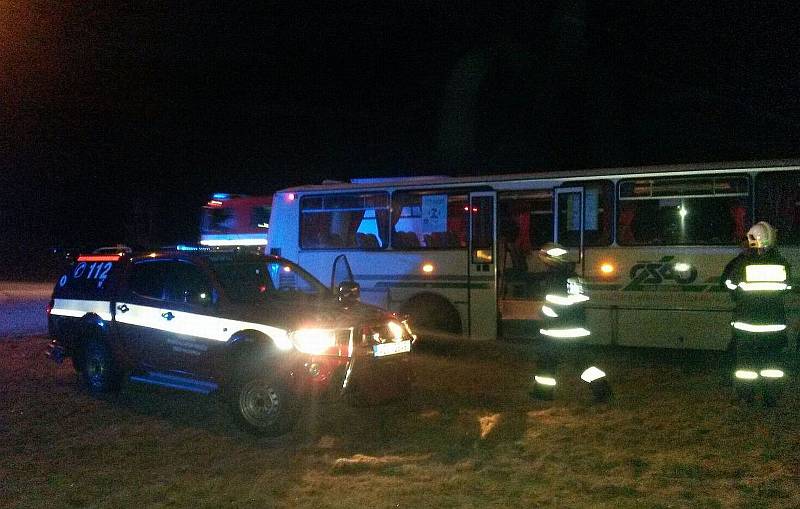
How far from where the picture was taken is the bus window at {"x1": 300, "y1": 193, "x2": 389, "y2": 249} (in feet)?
45.9

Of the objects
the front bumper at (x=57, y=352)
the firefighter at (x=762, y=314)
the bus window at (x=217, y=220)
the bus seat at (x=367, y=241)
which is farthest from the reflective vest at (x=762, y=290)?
the bus window at (x=217, y=220)

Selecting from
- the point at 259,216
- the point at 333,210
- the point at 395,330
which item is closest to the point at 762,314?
the point at 395,330

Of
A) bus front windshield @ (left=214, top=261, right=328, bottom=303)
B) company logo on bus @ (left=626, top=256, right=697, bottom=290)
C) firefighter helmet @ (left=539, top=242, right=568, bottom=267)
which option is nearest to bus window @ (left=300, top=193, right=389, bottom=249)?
company logo on bus @ (left=626, top=256, right=697, bottom=290)

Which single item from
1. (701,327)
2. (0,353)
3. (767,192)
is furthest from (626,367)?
(0,353)

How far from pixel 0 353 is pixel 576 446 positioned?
10.1m

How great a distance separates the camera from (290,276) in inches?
372

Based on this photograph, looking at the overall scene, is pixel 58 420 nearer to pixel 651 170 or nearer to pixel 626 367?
pixel 626 367

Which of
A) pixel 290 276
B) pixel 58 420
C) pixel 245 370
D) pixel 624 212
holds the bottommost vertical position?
pixel 58 420

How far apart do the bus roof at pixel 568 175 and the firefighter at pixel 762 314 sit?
3.15 metres

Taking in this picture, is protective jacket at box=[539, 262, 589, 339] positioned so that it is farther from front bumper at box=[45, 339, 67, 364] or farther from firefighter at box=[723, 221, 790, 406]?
front bumper at box=[45, 339, 67, 364]

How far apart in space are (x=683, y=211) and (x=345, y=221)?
5732 millimetres

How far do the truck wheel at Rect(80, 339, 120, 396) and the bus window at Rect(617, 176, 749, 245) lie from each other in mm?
7347

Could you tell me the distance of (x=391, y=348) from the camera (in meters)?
8.11

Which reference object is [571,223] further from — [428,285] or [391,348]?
[391,348]
